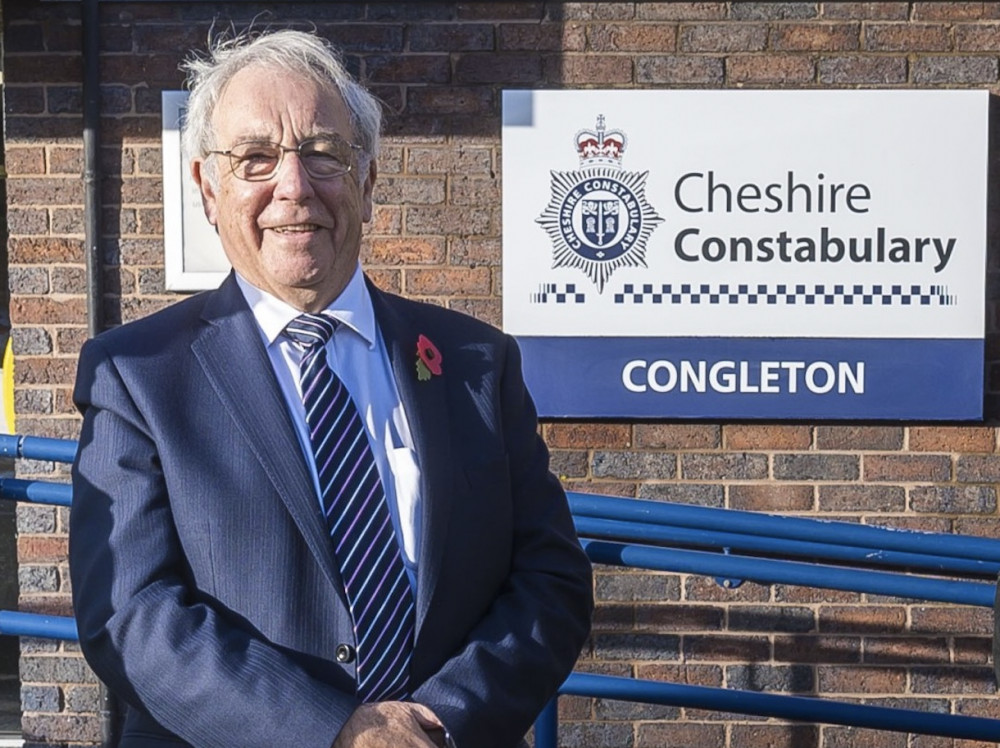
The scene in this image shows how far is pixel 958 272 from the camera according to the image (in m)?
4.63

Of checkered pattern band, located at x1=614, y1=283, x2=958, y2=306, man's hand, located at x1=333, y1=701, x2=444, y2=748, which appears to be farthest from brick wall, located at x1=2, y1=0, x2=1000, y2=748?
man's hand, located at x1=333, y1=701, x2=444, y2=748

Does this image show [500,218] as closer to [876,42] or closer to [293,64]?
[876,42]

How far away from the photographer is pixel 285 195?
2.28m

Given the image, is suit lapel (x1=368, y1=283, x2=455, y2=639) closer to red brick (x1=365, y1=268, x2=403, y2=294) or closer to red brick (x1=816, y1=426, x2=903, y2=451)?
red brick (x1=365, y1=268, x2=403, y2=294)

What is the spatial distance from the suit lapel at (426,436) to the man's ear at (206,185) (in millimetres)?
313

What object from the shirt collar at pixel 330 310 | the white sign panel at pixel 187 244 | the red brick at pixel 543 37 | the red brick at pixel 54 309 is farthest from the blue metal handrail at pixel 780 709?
the red brick at pixel 54 309

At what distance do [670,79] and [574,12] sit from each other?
38 cm

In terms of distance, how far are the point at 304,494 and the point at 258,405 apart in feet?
0.54

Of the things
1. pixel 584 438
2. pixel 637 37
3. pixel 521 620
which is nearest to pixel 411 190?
pixel 637 37

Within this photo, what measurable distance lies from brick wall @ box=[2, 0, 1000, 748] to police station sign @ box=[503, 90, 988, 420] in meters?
0.08

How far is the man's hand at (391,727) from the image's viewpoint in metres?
2.05

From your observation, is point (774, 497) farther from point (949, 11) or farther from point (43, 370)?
point (43, 370)

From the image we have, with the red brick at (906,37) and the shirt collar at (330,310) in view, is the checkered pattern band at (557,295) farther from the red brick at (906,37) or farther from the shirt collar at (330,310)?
the shirt collar at (330,310)

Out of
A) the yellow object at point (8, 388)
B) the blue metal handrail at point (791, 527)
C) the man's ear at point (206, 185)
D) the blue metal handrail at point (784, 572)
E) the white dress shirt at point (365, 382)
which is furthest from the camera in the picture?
the yellow object at point (8, 388)
